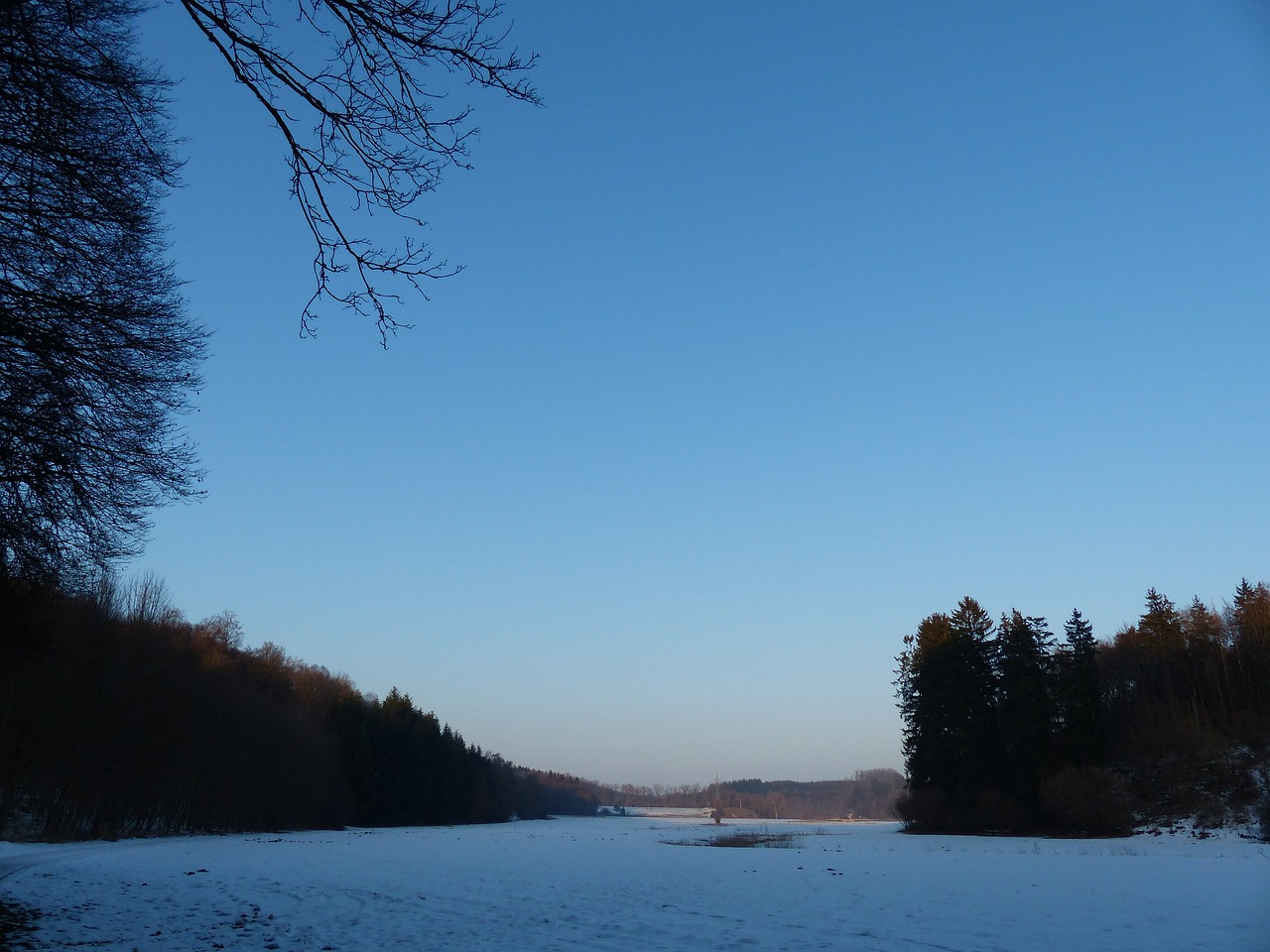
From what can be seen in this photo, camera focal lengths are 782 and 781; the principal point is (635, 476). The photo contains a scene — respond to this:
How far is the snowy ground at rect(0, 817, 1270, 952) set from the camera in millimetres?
9461

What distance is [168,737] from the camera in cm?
3719

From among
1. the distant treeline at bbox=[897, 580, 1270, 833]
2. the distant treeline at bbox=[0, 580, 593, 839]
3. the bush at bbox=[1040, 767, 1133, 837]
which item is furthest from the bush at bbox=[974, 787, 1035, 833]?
the distant treeline at bbox=[0, 580, 593, 839]

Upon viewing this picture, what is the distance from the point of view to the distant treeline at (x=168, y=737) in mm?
28859

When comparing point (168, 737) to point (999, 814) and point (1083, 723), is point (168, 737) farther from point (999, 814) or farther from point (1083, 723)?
point (1083, 723)

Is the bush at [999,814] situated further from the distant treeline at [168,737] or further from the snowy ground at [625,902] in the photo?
the distant treeline at [168,737]

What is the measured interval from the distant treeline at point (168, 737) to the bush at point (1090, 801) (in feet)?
139

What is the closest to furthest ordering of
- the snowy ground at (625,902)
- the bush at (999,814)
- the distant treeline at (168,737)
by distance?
the snowy ground at (625,902) → the distant treeline at (168,737) → the bush at (999,814)

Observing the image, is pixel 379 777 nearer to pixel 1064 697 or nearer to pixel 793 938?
pixel 1064 697

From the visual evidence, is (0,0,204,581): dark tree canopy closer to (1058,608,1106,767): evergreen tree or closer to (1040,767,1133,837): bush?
(1040,767,1133,837): bush

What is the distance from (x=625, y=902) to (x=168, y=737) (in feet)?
108

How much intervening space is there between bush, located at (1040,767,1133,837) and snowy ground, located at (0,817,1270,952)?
16.6m

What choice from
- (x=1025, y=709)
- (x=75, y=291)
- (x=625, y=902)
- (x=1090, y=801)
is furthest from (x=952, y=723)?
(x=75, y=291)

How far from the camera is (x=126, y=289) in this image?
26.5ft

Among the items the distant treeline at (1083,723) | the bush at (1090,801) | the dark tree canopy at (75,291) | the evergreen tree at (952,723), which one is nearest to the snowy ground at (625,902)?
the dark tree canopy at (75,291)
